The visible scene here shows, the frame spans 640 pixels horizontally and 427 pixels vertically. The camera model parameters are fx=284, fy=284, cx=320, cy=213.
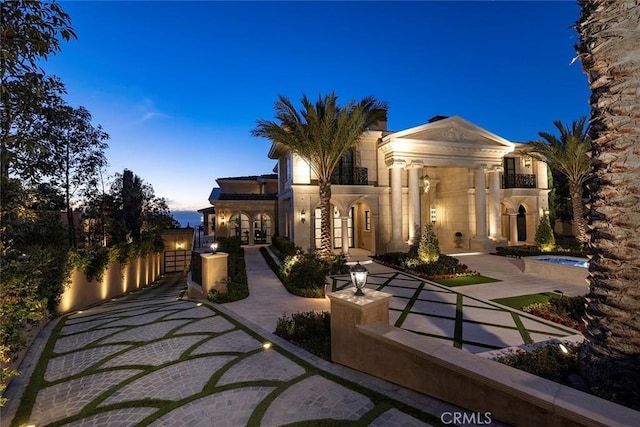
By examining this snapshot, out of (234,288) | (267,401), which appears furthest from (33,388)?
(234,288)

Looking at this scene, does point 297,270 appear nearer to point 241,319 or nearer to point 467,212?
point 241,319

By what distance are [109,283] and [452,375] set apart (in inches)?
636

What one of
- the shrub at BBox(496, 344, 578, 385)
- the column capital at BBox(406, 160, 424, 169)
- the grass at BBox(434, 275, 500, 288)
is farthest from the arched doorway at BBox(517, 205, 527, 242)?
the shrub at BBox(496, 344, 578, 385)

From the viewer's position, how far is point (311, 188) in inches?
691

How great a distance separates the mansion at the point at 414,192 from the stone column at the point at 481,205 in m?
0.06

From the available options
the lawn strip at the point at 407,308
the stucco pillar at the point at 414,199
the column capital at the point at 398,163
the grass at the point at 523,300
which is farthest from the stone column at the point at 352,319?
the column capital at the point at 398,163

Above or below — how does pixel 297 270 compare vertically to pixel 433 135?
below

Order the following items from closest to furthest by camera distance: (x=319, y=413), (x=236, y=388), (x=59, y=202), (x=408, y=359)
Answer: (x=319, y=413), (x=408, y=359), (x=236, y=388), (x=59, y=202)

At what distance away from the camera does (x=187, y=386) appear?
4363mm

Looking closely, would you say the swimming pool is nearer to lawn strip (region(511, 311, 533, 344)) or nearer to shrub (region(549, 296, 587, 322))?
shrub (region(549, 296, 587, 322))

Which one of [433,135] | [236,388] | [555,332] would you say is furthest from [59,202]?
[433,135]

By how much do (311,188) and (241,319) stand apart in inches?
438

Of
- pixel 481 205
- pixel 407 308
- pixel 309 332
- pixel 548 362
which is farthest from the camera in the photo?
pixel 481 205

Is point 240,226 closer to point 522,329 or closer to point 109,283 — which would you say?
point 109,283
